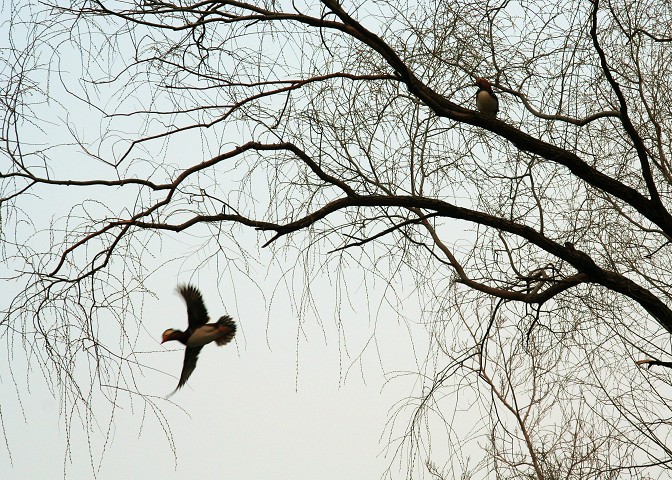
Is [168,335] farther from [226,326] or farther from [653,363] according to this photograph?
[653,363]

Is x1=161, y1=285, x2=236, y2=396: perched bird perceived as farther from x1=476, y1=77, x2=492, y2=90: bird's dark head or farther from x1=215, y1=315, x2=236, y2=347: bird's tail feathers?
x1=476, y1=77, x2=492, y2=90: bird's dark head

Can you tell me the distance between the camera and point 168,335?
3.40 m

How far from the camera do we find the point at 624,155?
3852 mm

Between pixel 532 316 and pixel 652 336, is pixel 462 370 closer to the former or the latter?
pixel 532 316

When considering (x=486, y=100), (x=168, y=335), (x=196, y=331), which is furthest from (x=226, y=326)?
(x=486, y=100)

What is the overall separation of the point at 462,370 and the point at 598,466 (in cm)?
81

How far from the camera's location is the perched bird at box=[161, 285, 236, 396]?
3.39 meters

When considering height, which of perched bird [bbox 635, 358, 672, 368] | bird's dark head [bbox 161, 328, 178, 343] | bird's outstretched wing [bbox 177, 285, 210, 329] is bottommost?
perched bird [bbox 635, 358, 672, 368]

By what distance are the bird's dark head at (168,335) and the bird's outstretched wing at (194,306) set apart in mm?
106

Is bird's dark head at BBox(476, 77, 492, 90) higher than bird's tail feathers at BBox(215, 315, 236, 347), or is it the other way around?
bird's dark head at BBox(476, 77, 492, 90)

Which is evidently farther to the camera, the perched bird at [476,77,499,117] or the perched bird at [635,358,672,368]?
the perched bird at [476,77,499,117]

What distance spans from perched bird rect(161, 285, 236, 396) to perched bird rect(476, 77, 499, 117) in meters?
1.45

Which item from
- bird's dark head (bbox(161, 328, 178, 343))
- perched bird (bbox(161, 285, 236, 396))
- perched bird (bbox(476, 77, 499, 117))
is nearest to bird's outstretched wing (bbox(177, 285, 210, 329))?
perched bird (bbox(161, 285, 236, 396))

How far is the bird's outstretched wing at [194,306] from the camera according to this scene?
11.0 ft
